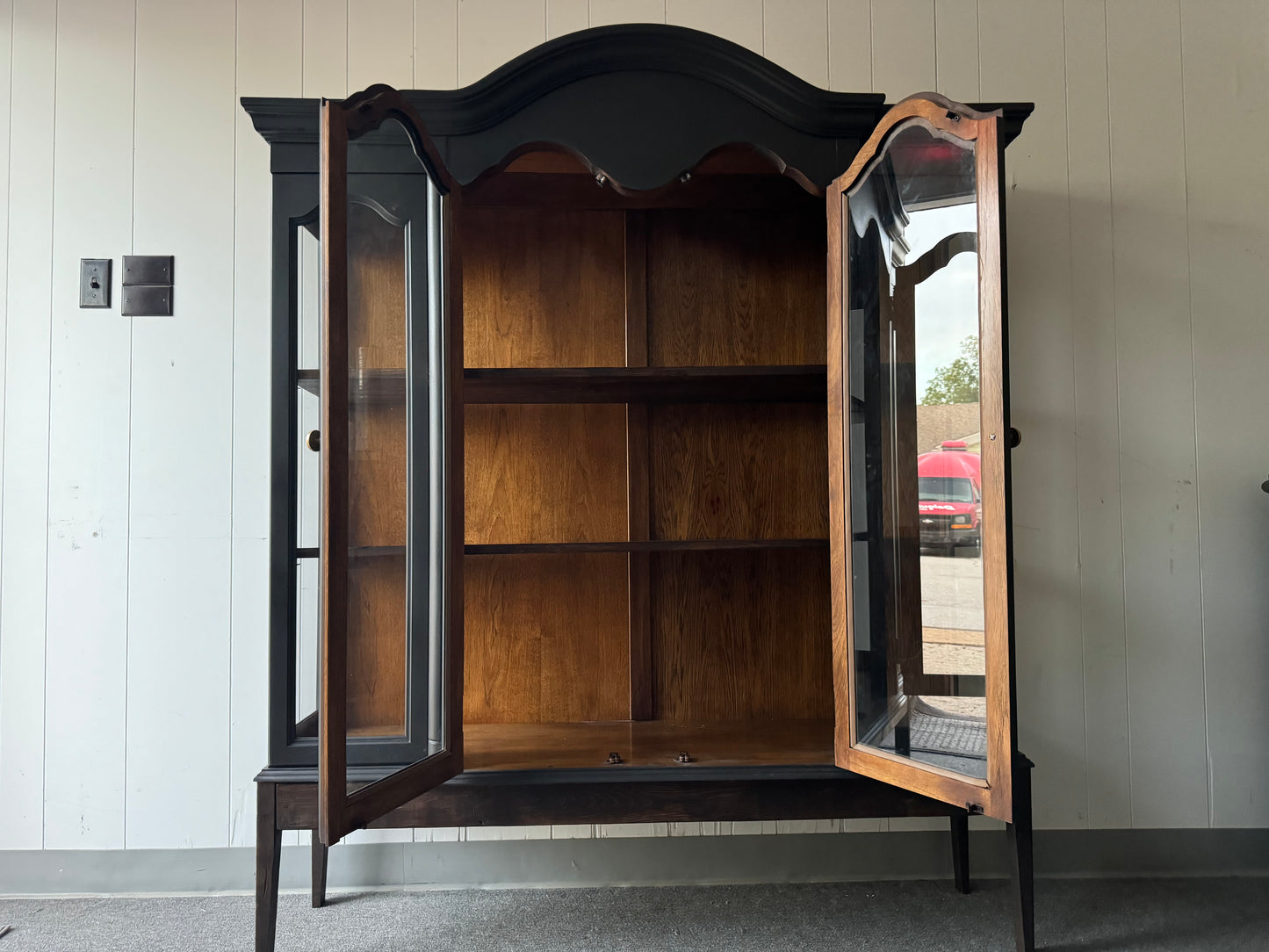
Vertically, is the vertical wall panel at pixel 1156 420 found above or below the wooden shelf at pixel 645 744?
above

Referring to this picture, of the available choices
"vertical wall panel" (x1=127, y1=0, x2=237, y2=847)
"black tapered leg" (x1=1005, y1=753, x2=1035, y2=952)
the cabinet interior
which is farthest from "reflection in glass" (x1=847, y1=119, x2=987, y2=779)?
"vertical wall panel" (x1=127, y1=0, x2=237, y2=847)

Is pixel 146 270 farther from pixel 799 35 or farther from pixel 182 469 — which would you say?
pixel 799 35

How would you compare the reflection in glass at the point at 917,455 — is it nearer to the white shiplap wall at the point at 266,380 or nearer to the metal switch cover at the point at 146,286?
the white shiplap wall at the point at 266,380

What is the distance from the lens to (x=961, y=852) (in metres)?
1.72

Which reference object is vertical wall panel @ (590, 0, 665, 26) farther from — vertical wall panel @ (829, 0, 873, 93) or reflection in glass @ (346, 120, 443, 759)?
reflection in glass @ (346, 120, 443, 759)

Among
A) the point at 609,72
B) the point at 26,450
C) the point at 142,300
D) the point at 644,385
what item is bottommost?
the point at 26,450

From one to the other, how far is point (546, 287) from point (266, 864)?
4.18 ft

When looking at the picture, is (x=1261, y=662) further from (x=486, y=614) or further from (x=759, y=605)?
(x=486, y=614)

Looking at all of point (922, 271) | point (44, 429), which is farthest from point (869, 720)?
point (44, 429)

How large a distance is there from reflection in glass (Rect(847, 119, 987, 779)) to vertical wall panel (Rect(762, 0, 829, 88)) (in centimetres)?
66

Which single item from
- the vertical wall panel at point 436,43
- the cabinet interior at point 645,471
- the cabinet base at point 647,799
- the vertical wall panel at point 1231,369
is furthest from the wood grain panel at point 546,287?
the vertical wall panel at point 1231,369

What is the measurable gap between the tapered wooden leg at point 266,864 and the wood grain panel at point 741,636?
2.65ft

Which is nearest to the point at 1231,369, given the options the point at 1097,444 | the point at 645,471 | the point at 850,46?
the point at 1097,444

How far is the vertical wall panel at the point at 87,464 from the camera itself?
5.83ft
